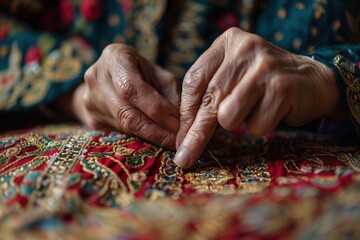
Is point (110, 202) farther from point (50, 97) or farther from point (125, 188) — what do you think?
point (50, 97)

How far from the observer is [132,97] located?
0.64 metres

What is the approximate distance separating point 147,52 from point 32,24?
37 centimetres

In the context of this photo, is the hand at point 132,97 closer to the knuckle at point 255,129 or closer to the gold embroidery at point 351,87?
the knuckle at point 255,129

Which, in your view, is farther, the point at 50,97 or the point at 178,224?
the point at 50,97

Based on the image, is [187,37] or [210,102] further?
[187,37]

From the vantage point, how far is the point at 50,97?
0.89 meters

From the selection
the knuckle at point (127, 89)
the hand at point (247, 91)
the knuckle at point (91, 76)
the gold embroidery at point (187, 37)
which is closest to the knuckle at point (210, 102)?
the hand at point (247, 91)

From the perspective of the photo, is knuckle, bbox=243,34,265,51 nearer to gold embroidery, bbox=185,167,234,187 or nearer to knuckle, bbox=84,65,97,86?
gold embroidery, bbox=185,167,234,187

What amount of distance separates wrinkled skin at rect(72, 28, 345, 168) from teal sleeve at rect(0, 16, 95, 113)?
232 mm

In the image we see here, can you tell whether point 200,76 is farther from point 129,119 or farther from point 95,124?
point 95,124

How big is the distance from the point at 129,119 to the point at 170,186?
0.53ft

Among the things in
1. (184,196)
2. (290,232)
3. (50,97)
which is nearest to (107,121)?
(50,97)

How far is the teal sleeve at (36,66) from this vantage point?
2.93 feet

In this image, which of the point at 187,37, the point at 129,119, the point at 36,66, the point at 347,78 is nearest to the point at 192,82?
the point at 129,119
